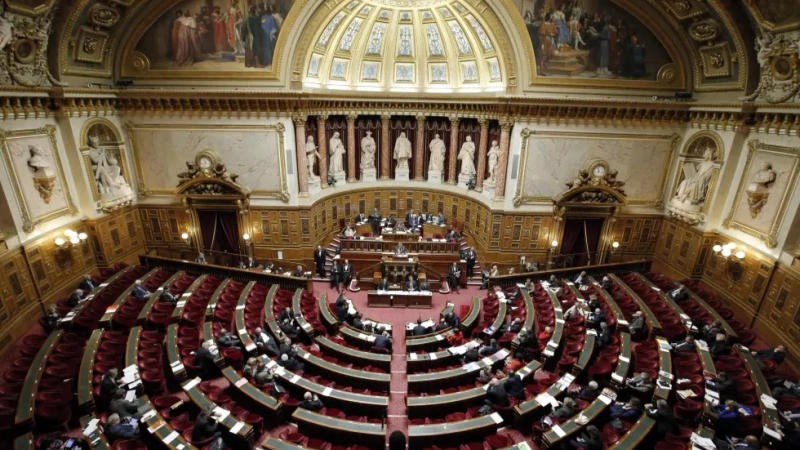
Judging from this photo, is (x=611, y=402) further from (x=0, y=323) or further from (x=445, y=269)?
→ (x=0, y=323)

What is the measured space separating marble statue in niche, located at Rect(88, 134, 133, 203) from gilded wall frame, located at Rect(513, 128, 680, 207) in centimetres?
1924

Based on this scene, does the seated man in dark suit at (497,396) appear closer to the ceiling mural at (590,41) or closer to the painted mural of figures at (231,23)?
the ceiling mural at (590,41)

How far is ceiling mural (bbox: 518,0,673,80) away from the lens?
1727 cm

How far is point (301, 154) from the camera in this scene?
2064cm

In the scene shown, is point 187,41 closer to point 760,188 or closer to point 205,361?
point 205,361

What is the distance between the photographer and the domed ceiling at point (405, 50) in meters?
20.7

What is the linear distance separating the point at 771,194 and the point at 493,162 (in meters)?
11.8

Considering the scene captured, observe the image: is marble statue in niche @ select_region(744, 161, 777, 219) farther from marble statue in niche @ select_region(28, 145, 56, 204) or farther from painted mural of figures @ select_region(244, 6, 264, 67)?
marble statue in niche @ select_region(28, 145, 56, 204)

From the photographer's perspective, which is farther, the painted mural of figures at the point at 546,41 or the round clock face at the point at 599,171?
the round clock face at the point at 599,171

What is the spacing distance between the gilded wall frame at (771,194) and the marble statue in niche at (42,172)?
90.1ft

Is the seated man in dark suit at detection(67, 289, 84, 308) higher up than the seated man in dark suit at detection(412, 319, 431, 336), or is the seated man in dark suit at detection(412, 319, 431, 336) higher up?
the seated man in dark suit at detection(67, 289, 84, 308)

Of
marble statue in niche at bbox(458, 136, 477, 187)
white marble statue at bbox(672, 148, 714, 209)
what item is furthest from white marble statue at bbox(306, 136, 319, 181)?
white marble statue at bbox(672, 148, 714, 209)

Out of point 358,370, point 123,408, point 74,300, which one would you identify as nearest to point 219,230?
point 74,300

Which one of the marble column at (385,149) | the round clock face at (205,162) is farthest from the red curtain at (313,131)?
the round clock face at (205,162)
